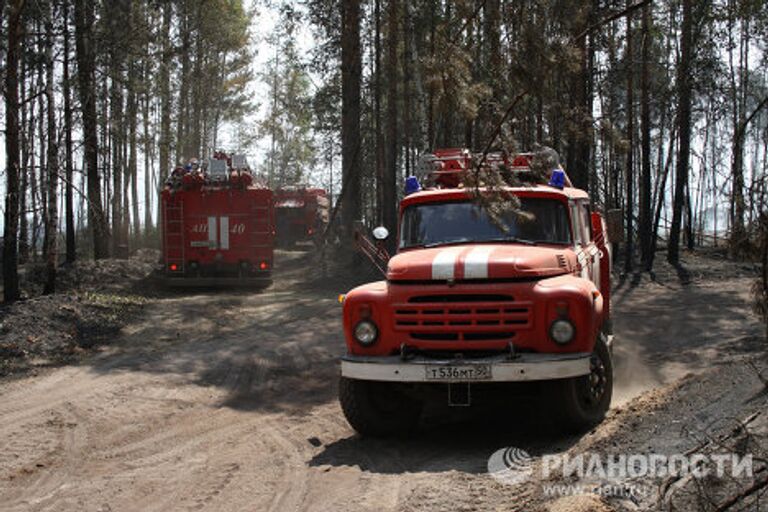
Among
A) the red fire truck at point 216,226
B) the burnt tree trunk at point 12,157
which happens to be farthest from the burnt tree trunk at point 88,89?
the burnt tree trunk at point 12,157

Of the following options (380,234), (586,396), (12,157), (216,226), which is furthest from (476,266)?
(216,226)

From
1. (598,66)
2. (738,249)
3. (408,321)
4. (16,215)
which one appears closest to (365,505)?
(408,321)

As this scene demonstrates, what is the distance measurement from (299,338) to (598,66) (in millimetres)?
14911

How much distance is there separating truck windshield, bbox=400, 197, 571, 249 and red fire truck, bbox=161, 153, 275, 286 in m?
13.1

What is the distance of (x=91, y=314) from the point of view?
582 inches

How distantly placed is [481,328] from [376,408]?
139 centimetres

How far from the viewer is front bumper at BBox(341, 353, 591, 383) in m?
6.72

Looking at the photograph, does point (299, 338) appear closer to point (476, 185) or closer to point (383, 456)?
point (383, 456)

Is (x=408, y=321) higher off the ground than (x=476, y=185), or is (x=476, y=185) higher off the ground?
(x=476, y=185)

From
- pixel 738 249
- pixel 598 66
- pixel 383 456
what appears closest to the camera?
pixel 738 249

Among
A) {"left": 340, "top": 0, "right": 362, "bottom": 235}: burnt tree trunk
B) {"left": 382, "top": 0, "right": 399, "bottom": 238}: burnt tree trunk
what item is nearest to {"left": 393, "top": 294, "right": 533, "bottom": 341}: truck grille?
{"left": 382, "top": 0, "right": 399, "bottom": 238}: burnt tree trunk

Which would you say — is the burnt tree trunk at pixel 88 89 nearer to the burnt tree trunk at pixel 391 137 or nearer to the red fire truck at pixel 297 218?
the burnt tree trunk at pixel 391 137

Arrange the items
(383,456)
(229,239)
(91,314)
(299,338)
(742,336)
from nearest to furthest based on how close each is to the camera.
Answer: (383,456)
(742,336)
(299,338)
(91,314)
(229,239)

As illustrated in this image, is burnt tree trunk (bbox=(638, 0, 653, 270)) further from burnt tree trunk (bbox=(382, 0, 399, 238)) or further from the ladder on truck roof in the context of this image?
the ladder on truck roof
